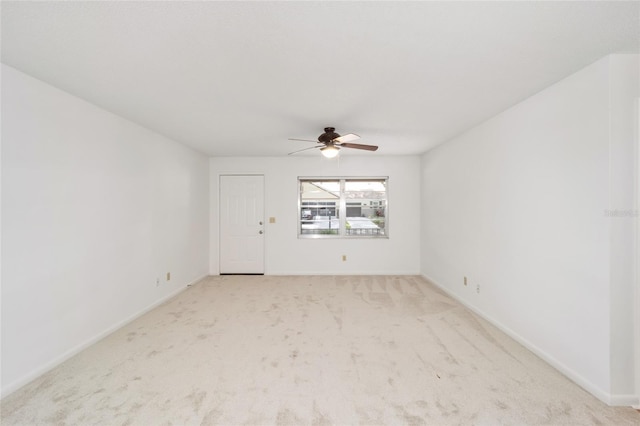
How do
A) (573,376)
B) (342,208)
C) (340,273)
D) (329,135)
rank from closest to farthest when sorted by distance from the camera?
1. (573,376)
2. (329,135)
3. (340,273)
4. (342,208)

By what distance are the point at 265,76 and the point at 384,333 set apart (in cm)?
271

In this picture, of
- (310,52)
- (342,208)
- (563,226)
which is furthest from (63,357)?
(563,226)

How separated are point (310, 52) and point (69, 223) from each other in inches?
102

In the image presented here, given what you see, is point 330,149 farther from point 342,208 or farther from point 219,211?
point 219,211

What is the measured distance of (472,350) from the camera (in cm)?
236

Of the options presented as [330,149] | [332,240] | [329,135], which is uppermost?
[329,135]

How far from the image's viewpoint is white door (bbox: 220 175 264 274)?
5.05 meters

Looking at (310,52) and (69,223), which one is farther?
(69,223)

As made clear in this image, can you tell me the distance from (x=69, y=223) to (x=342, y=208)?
3.94 m

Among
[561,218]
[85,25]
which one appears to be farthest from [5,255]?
[561,218]

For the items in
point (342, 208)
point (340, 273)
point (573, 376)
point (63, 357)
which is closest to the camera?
point (573, 376)

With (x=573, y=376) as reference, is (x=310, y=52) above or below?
above

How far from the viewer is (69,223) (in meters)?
2.30

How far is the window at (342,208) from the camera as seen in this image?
5121 millimetres
